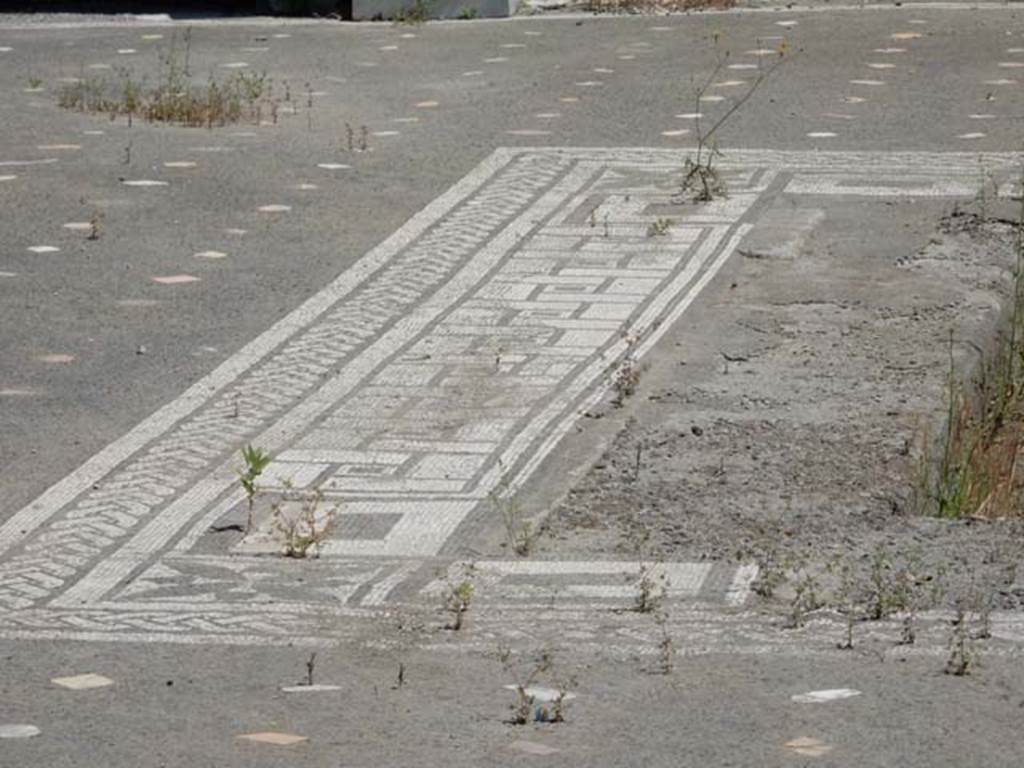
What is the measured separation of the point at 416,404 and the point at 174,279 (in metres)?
2.16

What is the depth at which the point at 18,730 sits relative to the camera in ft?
18.7

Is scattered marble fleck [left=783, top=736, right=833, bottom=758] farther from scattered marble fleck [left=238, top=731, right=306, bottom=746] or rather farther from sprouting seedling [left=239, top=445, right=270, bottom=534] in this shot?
sprouting seedling [left=239, top=445, right=270, bottom=534]

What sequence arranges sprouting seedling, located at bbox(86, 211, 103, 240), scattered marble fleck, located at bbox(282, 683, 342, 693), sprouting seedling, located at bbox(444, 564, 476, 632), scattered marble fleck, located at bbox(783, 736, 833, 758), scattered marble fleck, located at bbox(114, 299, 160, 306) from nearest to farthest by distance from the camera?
scattered marble fleck, located at bbox(783, 736, 833, 758) → scattered marble fleck, located at bbox(282, 683, 342, 693) → sprouting seedling, located at bbox(444, 564, 476, 632) → scattered marble fleck, located at bbox(114, 299, 160, 306) → sprouting seedling, located at bbox(86, 211, 103, 240)

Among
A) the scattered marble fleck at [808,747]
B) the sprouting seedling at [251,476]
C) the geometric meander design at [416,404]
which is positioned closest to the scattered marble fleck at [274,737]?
the geometric meander design at [416,404]

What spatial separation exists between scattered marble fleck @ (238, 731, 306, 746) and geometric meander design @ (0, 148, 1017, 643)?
30.8 inches

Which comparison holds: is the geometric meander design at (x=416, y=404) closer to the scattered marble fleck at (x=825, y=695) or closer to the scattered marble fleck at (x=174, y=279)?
the scattered marble fleck at (x=174, y=279)

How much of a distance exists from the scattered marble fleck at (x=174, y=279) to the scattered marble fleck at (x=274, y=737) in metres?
5.05

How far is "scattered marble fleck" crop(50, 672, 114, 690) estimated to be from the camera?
6023 millimetres

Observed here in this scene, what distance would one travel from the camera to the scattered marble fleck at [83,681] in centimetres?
602

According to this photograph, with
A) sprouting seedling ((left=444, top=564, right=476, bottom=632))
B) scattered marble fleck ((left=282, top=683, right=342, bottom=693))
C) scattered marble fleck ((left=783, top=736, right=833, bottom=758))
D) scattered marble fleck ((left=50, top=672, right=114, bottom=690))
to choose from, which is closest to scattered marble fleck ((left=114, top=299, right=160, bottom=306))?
sprouting seedling ((left=444, top=564, right=476, bottom=632))

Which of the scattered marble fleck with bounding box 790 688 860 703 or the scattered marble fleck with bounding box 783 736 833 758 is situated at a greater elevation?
the scattered marble fleck with bounding box 783 736 833 758

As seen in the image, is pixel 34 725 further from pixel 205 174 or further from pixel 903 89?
pixel 903 89

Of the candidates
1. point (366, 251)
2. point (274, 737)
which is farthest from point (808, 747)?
point (366, 251)

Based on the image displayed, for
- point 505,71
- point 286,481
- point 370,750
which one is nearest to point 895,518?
point 286,481
